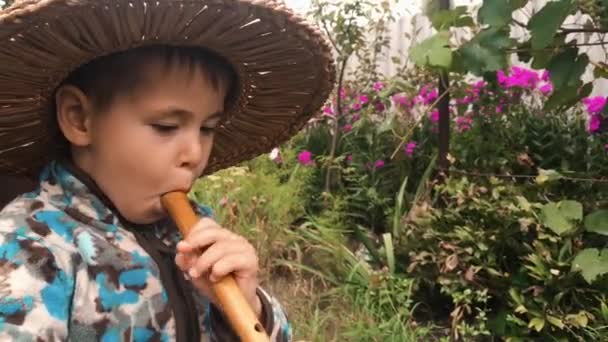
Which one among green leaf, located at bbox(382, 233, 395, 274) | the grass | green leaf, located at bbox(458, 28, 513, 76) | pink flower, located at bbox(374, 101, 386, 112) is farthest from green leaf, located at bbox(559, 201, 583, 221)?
pink flower, located at bbox(374, 101, 386, 112)

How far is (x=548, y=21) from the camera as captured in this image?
5.88 feet

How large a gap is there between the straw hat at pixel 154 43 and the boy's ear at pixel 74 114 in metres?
0.02

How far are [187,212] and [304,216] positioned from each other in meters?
2.68

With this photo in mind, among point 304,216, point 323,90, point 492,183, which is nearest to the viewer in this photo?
point 323,90

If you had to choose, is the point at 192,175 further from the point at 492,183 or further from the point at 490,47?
the point at 492,183

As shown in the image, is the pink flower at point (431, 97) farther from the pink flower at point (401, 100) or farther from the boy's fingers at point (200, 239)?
the boy's fingers at point (200, 239)

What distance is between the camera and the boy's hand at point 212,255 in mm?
997

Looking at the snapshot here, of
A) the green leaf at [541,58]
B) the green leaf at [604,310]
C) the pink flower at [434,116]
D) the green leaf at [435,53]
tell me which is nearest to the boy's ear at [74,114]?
the green leaf at [435,53]

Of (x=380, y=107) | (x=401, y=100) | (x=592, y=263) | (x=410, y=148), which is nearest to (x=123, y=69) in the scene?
(x=592, y=263)

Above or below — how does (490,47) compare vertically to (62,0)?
below

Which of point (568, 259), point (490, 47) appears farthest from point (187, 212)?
point (568, 259)

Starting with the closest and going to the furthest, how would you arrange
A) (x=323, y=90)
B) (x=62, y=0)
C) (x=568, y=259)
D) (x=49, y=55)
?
(x=62, y=0), (x=49, y=55), (x=323, y=90), (x=568, y=259)

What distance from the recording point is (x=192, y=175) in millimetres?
1137

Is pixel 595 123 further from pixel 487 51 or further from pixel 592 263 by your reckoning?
pixel 487 51
